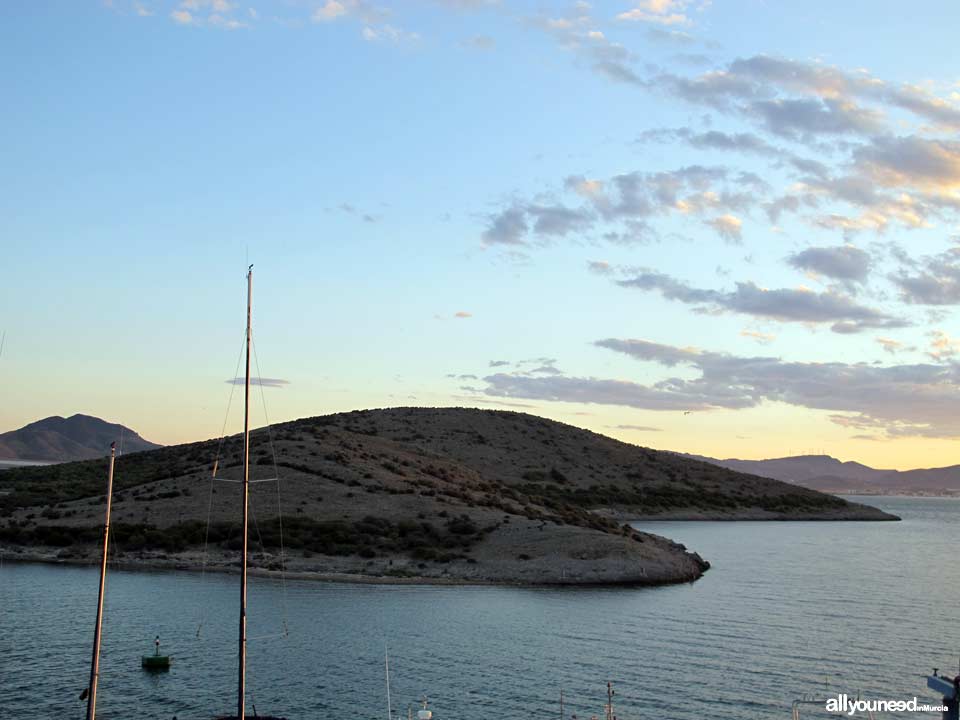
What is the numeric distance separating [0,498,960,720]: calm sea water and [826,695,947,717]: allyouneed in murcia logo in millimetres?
1140

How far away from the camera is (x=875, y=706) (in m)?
42.2

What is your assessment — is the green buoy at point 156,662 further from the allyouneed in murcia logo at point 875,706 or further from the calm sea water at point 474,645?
the allyouneed in murcia logo at point 875,706

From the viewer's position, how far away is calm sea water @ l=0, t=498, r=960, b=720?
4194 centimetres

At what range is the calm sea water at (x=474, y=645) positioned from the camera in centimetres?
4194

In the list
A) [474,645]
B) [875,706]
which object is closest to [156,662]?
[474,645]

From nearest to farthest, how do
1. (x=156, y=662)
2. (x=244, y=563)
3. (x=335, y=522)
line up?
(x=244, y=563) < (x=156, y=662) < (x=335, y=522)

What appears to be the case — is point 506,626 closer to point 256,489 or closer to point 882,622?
point 882,622

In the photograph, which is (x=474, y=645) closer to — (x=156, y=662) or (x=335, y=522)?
(x=156, y=662)

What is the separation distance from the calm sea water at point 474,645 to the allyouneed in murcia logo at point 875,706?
1.14 metres

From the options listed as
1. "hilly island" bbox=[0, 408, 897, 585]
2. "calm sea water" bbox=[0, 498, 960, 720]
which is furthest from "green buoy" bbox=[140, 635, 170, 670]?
"hilly island" bbox=[0, 408, 897, 585]

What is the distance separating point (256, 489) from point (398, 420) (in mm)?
90561

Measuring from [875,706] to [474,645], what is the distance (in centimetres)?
2143

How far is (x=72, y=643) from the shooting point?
165 feet

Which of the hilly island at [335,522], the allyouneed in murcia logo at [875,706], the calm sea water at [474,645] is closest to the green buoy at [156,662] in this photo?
the calm sea water at [474,645]
